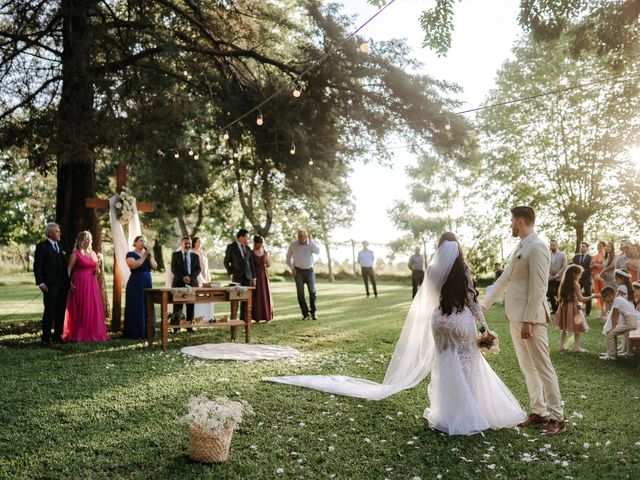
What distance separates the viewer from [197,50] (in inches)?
416

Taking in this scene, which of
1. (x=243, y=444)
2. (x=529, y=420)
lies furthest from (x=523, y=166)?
(x=243, y=444)

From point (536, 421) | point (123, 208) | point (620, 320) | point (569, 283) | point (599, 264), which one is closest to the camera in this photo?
point (536, 421)

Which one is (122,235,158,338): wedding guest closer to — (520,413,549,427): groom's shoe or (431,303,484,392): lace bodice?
(431,303,484,392): lace bodice

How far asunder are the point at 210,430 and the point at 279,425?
1.08m

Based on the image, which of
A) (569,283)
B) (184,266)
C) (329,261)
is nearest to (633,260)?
(569,283)

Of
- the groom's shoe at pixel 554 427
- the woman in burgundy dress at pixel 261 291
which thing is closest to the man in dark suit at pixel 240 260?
the woman in burgundy dress at pixel 261 291

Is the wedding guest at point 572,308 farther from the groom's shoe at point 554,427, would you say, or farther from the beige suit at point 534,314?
the groom's shoe at point 554,427

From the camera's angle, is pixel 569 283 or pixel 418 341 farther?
pixel 569 283

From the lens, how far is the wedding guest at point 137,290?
378 inches

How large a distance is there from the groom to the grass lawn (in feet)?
0.77

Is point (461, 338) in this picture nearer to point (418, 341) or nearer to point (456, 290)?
point (456, 290)

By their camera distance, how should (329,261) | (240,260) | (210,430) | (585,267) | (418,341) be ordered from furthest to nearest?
(329,261) → (585,267) → (240,260) → (418,341) → (210,430)

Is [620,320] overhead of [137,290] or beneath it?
beneath

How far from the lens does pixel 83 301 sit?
9.38 metres
